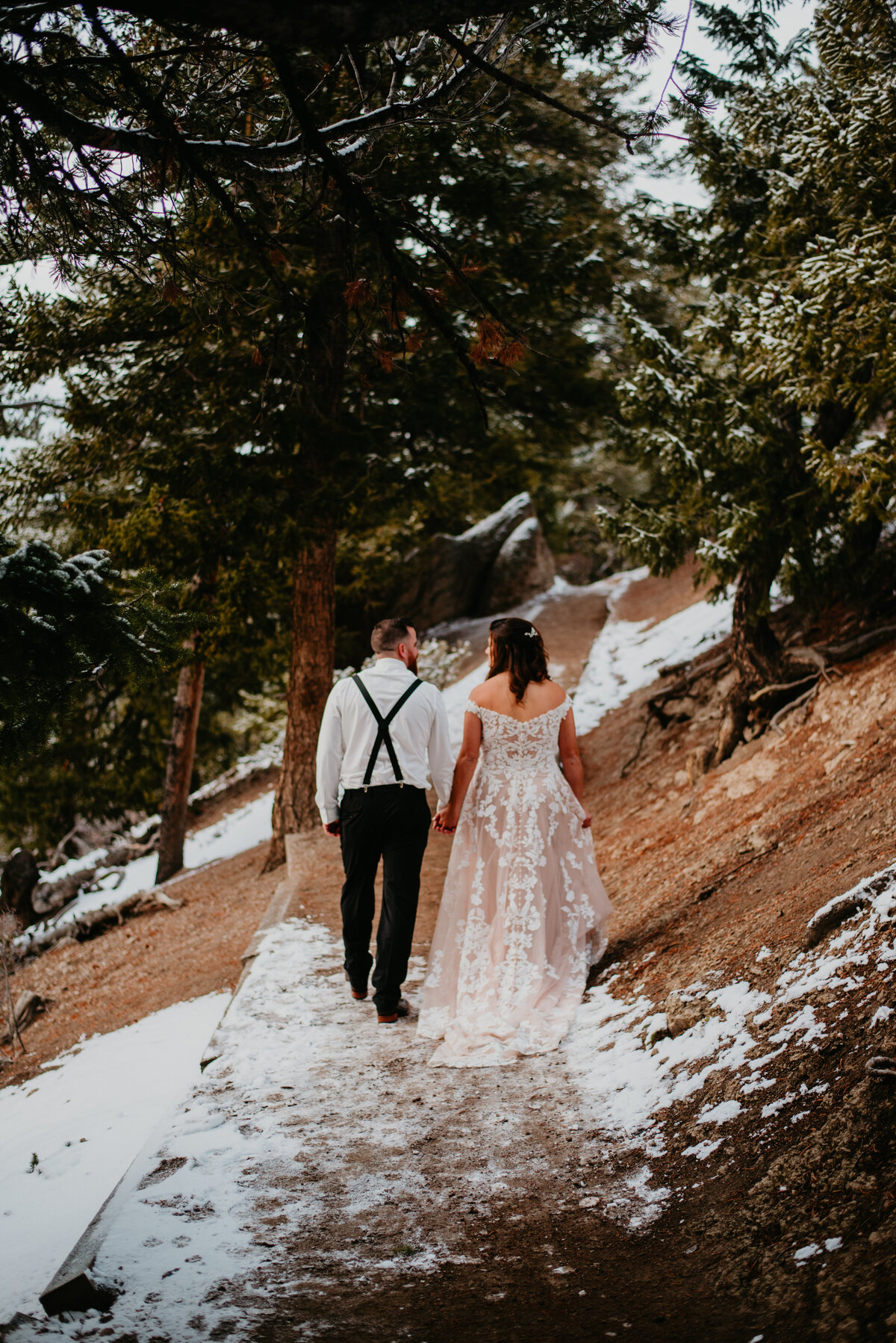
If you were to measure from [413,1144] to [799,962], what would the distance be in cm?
172

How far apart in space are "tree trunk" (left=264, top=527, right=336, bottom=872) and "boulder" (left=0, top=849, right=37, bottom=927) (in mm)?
5533

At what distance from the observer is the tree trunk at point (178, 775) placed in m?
13.4

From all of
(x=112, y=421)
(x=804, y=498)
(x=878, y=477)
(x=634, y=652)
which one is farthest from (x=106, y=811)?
(x=878, y=477)

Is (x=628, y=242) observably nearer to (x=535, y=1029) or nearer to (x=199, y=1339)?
(x=535, y=1029)

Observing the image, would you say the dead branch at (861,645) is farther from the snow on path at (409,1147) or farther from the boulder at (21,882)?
the boulder at (21,882)

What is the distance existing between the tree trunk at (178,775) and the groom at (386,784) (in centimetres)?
849

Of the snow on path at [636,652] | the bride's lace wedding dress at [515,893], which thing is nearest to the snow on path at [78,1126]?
the bride's lace wedding dress at [515,893]

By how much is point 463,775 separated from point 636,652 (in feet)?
36.3

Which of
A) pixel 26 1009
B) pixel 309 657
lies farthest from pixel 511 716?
pixel 26 1009

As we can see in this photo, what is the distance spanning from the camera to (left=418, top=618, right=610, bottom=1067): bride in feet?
16.3

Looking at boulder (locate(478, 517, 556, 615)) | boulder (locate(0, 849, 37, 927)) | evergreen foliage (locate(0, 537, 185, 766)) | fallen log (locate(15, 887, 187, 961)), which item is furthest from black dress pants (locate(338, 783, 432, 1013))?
boulder (locate(478, 517, 556, 615))

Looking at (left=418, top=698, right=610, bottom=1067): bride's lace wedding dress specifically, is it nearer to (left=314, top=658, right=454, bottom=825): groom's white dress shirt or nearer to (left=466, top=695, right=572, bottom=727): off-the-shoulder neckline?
(left=466, top=695, right=572, bottom=727): off-the-shoulder neckline

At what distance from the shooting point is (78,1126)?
4.76m

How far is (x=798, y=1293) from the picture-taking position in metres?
2.23
